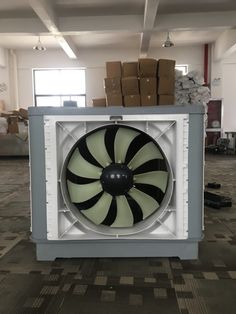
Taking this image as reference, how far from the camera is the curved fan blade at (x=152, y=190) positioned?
177 cm

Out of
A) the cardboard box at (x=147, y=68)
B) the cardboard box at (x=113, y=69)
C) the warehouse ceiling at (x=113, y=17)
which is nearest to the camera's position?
the cardboard box at (x=147, y=68)

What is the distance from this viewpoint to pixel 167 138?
1.59 meters

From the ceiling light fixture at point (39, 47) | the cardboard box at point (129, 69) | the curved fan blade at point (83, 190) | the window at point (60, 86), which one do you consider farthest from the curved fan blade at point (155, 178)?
the window at point (60, 86)

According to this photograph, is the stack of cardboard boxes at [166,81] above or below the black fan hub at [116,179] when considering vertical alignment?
above

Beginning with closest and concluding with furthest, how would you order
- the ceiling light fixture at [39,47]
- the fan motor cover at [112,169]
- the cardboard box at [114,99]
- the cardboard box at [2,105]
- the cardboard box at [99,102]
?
the fan motor cover at [112,169]
the cardboard box at [114,99]
the cardboard box at [99,102]
the ceiling light fixture at [39,47]
the cardboard box at [2,105]

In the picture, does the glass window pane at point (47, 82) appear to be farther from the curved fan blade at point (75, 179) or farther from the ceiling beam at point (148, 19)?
the curved fan blade at point (75, 179)

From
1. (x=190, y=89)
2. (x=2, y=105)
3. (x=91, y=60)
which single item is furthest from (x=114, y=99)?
(x=91, y=60)

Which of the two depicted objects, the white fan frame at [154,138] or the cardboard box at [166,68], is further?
the cardboard box at [166,68]

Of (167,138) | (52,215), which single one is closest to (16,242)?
(52,215)

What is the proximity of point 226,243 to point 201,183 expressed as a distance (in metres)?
0.54

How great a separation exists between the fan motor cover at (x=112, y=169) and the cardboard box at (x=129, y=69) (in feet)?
6.06

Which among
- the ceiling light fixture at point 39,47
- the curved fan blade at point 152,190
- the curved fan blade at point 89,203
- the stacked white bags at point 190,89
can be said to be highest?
the ceiling light fixture at point 39,47

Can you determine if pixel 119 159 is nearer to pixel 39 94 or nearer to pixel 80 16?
pixel 80 16

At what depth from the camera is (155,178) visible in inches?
68.6
